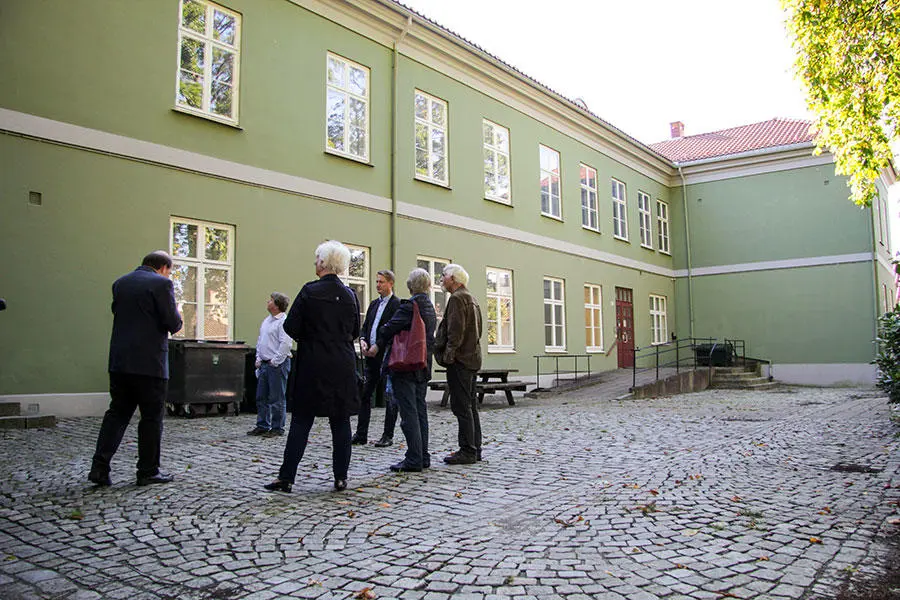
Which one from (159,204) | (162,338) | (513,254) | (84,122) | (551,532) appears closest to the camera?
(551,532)

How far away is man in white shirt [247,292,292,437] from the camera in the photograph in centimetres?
826

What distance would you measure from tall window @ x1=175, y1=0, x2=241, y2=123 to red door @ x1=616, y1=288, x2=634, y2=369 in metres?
14.6

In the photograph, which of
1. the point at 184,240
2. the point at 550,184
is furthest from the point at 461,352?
the point at 550,184

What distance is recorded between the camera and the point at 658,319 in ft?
84.0

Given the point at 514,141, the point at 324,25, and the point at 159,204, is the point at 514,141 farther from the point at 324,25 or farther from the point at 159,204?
the point at 159,204

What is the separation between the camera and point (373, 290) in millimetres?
13797

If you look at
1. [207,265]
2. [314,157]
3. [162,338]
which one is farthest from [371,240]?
[162,338]

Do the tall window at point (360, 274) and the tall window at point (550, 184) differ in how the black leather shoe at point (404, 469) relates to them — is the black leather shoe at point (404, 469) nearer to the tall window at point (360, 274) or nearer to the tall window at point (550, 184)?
the tall window at point (360, 274)

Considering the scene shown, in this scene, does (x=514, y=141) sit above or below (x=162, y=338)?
above

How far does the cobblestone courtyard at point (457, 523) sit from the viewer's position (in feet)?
10.8

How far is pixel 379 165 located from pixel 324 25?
9.22 ft

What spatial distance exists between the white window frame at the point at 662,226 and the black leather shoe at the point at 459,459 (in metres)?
21.5

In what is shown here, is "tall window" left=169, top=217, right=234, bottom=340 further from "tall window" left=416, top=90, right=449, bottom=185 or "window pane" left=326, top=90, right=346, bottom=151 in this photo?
"tall window" left=416, top=90, right=449, bottom=185

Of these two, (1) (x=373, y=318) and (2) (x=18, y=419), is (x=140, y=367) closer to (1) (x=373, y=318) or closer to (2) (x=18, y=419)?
(1) (x=373, y=318)
